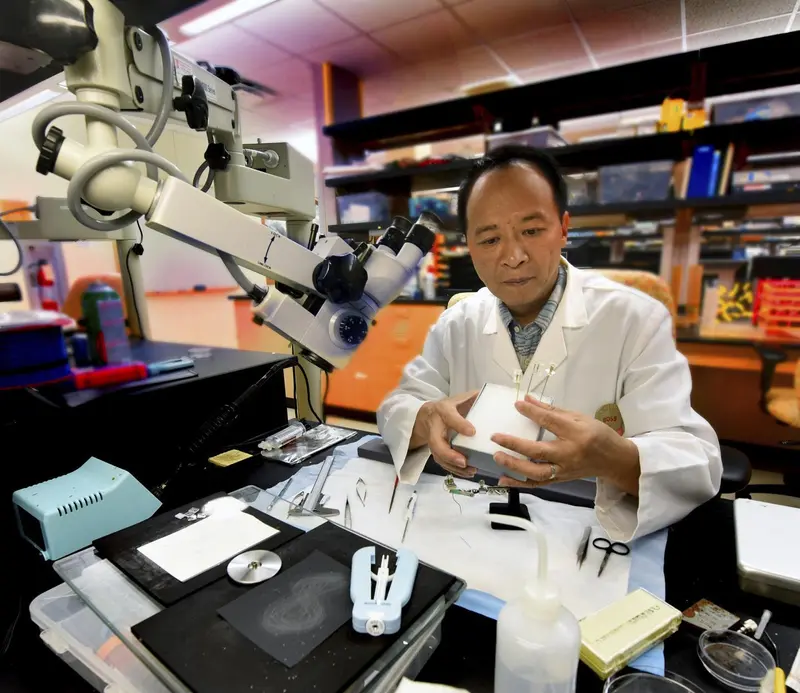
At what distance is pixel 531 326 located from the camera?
1002 mm

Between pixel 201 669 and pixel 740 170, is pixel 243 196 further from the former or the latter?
pixel 740 170

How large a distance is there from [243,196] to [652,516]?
768 mm

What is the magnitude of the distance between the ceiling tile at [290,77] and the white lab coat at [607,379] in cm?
293

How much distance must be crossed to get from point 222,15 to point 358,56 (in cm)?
92

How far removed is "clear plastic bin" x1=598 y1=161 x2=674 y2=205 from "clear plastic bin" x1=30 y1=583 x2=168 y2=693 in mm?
2703

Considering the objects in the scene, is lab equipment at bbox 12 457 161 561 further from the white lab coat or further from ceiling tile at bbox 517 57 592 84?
ceiling tile at bbox 517 57 592 84

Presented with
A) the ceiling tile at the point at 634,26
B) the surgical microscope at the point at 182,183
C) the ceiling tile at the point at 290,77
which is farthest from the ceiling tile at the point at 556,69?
the surgical microscope at the point at 182,183

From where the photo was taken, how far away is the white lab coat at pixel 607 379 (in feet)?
2.27

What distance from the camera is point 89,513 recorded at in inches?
27.2

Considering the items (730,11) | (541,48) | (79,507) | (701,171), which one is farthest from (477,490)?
(541,48)

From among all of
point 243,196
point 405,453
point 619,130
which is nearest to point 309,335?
point 243,196

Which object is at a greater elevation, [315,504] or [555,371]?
[555,371]

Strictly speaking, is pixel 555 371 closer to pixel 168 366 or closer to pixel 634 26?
pixel 168 366

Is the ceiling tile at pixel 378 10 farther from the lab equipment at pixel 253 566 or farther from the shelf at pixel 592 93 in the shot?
the lab equipment at pixel 253 566
